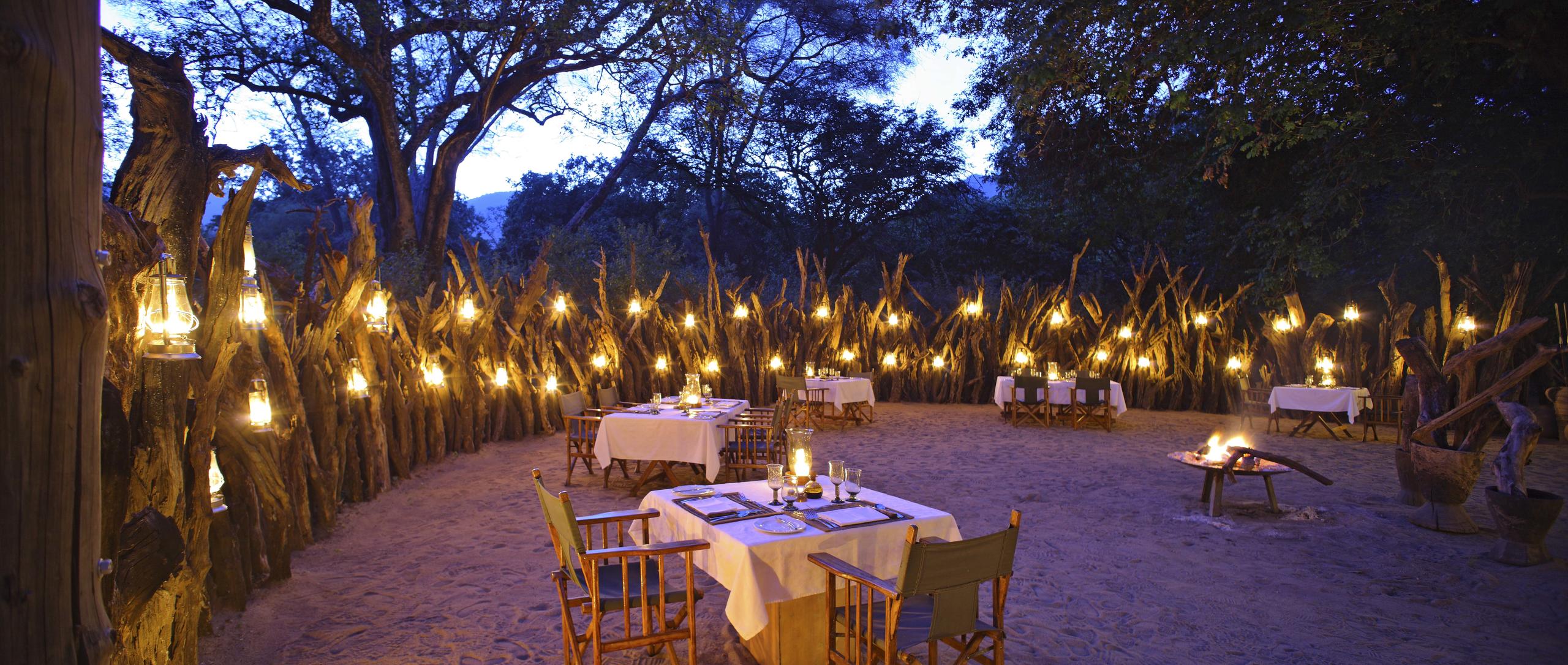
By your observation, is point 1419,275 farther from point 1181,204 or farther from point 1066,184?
point 1066,184

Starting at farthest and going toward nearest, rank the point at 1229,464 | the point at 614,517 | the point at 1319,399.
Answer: the point at 1319,399
the point at 1229,464
the point at 614,517

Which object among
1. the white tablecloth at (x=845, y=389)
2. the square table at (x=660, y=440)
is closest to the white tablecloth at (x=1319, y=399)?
the white tablecloth at (x=845, y=389)

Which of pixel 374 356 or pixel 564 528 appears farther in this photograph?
pixel 374 356

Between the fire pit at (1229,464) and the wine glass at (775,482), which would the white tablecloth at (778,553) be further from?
the fire pit at (1229,464)

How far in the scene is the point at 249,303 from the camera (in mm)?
3639

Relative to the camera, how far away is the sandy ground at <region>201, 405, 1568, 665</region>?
13.3ft

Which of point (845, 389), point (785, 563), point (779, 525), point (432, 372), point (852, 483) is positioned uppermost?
point (432, 372)

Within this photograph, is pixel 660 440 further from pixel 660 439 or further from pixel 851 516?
pixel 851 516

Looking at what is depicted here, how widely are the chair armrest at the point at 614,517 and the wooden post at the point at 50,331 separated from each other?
2.16 m

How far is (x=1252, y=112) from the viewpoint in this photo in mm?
7844

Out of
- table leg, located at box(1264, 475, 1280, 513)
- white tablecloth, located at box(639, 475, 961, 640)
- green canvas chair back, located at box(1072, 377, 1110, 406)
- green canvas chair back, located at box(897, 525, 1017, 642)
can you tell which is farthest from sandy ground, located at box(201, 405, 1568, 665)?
green canvas chair back, located at box(1072, 377, 1110, 406)

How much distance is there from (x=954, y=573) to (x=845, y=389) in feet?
28.9

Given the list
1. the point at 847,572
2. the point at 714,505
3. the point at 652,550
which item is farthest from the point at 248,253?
the point at 847,572

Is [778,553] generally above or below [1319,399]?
below
